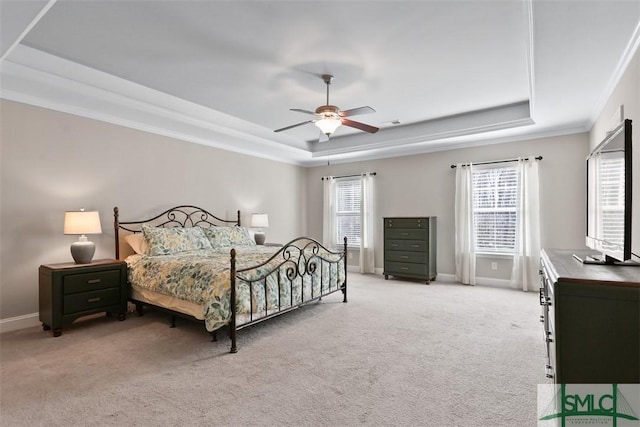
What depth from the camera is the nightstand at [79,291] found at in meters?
3.34

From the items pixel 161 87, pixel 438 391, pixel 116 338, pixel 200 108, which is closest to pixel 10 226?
pixel 116 338

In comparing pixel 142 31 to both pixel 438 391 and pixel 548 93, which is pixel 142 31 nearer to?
pixel 438 391

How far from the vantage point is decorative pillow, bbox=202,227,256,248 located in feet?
16.2

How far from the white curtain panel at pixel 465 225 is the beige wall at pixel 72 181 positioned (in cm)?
405

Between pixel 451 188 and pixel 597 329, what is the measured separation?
187 inches

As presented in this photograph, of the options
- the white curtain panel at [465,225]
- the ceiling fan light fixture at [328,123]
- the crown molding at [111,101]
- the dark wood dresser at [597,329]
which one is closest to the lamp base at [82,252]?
the crown molding at [111,101]

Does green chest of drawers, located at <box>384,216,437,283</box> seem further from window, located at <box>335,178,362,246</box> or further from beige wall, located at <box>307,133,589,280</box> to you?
window, located at <box>335,178,362,246</box>

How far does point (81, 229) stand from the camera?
358 cm

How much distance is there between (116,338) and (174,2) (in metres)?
3.07

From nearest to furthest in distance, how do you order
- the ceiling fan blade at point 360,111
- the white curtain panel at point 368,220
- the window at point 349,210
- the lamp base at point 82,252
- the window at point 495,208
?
the ceiling fan blade at point 360,111
the lamp base at point 82,252
the window at point 495,208
the white curtain panel at point 368,220
the window at point 349,210

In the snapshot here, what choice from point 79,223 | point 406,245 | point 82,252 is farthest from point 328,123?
point 406,245

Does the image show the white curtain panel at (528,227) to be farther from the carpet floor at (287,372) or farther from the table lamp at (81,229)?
the table lamp at (81,229)

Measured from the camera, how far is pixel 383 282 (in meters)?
5.98

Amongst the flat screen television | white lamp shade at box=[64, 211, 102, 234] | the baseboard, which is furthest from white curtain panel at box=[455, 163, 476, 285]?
the baseboard
